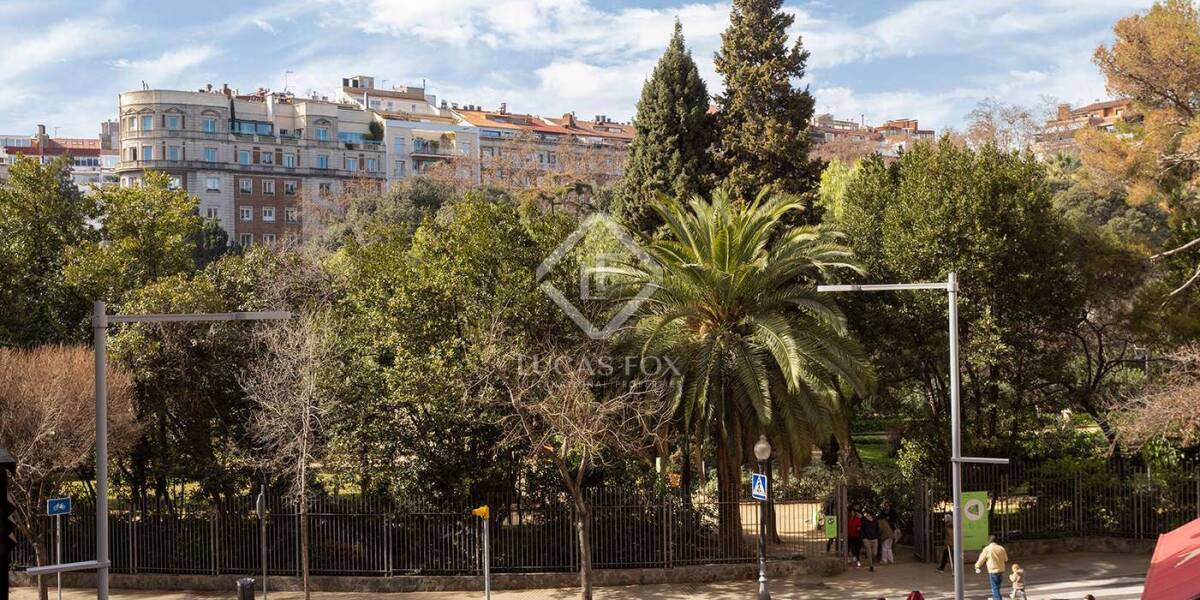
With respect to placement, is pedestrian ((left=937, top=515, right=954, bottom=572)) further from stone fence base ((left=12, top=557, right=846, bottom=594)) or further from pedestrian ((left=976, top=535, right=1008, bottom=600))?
stone fence base ((left=12, top=557, right=846, bottom=594))

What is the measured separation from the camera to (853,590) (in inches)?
887

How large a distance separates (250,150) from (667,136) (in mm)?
67088

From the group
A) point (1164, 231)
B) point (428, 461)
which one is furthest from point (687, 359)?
point (1164, 231)

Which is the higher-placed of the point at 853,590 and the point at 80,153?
the point at 80,153

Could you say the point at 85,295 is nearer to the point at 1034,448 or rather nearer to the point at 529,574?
the point at 529,574

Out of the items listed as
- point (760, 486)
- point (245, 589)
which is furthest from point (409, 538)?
point (760, 486)

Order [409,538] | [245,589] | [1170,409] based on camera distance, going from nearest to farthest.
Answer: [245,589] → [1170,409] → [409,538]

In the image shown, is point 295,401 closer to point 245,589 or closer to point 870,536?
point 245,589

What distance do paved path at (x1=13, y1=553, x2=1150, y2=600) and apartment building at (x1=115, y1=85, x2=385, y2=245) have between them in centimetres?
6707

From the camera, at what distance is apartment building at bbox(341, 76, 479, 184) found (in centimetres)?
10762

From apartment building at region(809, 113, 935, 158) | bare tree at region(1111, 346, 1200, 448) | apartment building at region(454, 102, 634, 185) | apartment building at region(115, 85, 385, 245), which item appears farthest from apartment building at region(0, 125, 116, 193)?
bare tree at region(1111, 346, 1200, 448)

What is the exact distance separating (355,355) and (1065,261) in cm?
1539

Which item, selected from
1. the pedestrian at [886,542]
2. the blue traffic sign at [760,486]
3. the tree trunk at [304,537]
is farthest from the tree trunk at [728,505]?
the tree trunk at [304,537]

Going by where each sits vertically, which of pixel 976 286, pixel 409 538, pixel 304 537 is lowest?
pixel 409 538
